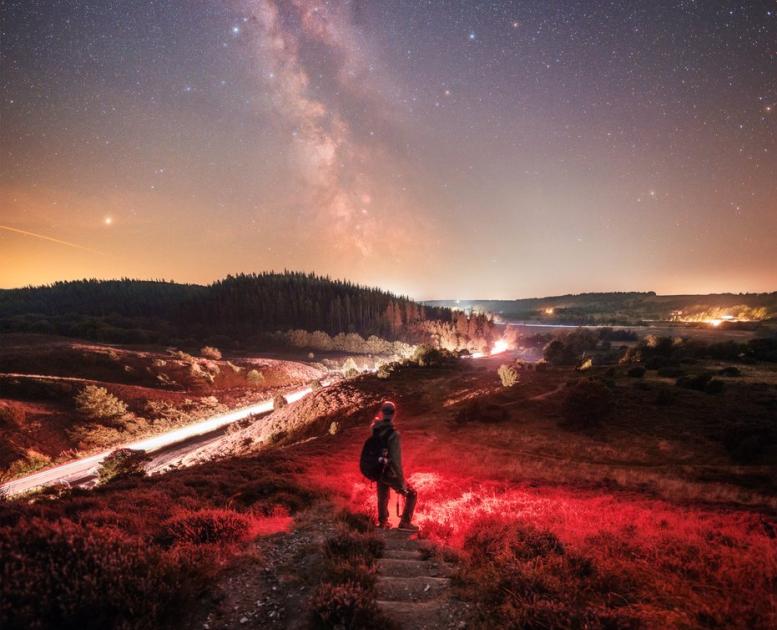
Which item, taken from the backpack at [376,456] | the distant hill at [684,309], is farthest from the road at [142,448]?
the distant hill at [684,309]

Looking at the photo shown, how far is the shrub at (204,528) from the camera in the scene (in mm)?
6434

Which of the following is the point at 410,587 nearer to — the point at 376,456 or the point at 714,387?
the point at 376,456

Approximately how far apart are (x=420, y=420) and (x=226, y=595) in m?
19.6

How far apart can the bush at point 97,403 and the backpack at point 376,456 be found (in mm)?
46350

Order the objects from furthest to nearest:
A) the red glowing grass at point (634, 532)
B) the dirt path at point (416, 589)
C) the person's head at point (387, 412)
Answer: the person's head at point (387, 412) < the red glowing grass at point (634, 532) < the dirt path at point (416, 589)

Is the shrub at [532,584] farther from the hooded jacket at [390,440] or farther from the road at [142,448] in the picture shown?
the road at [142,448]

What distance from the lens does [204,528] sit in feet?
22.5

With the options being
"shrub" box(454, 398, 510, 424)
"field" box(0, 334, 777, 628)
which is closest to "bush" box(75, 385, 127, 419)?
"field" box(0, 334, 777, 628)

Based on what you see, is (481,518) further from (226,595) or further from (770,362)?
(770,362)

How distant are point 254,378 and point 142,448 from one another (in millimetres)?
28661

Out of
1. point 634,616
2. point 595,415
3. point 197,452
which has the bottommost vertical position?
point 197,452

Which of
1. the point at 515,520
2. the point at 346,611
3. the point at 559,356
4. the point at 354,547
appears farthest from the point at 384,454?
the point at 559,356

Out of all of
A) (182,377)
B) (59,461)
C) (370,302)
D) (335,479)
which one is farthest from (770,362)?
(370,302)

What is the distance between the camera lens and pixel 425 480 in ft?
41.1
